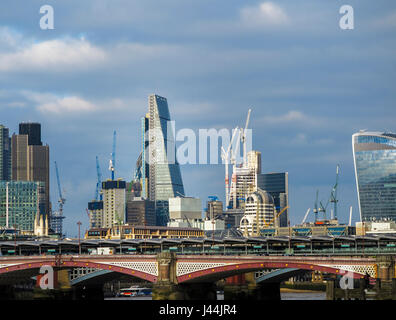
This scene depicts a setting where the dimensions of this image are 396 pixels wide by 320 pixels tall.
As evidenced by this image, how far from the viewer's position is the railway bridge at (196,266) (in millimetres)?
142500

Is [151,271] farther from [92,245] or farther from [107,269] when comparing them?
[92,245]

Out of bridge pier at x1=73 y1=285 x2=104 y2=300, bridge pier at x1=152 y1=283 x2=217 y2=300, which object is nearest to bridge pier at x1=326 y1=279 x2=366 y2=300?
bridge pier at x1=152 y1=283 x2=217 y2=300

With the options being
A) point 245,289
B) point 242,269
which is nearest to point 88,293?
point 245,289

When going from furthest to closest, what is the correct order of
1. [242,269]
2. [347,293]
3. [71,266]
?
[71,266] < [242,269] < [347,293]

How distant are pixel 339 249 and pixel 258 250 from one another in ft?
58.8

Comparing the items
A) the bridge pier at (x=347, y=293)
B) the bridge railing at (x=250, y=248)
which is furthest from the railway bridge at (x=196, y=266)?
the bridge railing at (x=250, y=248)

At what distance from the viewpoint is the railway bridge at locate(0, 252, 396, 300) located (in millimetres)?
142500

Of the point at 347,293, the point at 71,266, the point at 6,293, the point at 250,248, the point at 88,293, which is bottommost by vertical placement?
the point at 6,293

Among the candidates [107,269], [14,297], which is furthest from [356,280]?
[14,297]

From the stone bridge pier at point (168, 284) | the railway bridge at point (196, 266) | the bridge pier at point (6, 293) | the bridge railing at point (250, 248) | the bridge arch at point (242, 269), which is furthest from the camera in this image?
the bridge pier at point (6, 293)

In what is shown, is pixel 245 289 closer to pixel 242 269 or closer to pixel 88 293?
pixel 242 269

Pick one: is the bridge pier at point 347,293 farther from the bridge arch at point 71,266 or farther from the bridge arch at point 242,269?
the bridge arch at point 71,266

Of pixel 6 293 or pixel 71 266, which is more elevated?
pixel 71 266

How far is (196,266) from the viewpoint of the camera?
152m
